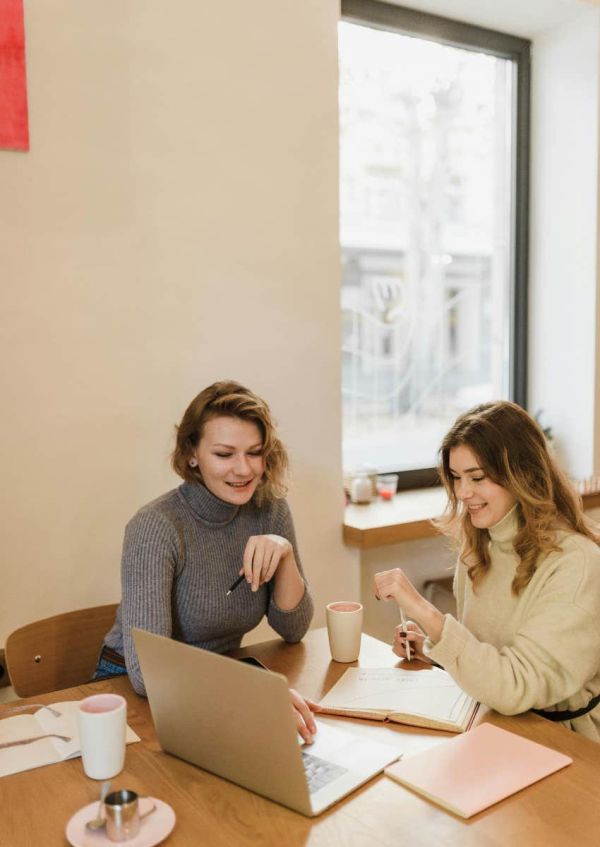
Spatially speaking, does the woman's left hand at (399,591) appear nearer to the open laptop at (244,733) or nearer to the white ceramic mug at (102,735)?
the open laptop at (244,733)

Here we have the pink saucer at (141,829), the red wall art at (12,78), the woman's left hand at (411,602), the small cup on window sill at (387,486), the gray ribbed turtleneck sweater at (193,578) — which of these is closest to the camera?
the pink saucer at (141,829)

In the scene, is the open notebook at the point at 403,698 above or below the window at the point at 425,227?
below

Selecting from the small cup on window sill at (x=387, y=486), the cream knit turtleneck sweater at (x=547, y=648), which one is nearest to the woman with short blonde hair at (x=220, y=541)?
the cream knit turtleneck sweater at (x=547, y=648)

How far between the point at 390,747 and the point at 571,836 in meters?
0.31

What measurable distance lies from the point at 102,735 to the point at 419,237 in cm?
237

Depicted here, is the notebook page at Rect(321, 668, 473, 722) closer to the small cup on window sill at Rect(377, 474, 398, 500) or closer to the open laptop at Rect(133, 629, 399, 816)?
the open laptop at Rect(133, 629, 399, 816)

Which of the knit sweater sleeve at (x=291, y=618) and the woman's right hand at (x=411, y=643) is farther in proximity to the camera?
the knit sweater sleeve at (x=291, y=618)

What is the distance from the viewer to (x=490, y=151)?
3.27 meters

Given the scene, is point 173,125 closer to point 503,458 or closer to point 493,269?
point 503,458

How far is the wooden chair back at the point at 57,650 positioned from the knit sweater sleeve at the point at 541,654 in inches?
30.9

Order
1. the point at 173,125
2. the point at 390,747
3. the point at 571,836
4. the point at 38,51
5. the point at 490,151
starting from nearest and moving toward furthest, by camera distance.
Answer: the point at 571,836 → the point at 390,747 → the point at 38,51 → the point at 173,125 → the point at 490,151

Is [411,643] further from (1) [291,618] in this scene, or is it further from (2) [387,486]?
(2) [387,486]

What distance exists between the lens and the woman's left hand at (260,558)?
1666 mm

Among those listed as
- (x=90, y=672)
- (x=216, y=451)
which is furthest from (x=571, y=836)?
(x=90, y=672)
